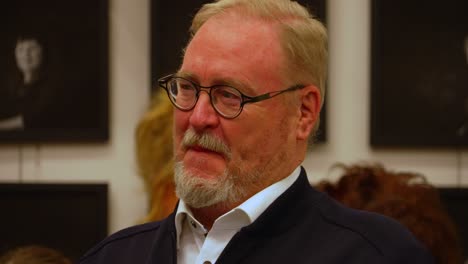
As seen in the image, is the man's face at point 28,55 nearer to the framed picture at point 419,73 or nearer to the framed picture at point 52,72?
the framed picture at point 52,72

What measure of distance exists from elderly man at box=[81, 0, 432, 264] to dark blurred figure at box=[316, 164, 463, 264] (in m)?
0.65

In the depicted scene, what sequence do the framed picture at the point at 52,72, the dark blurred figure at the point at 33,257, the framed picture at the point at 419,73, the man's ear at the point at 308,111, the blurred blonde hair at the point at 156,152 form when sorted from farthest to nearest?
the framed picture at the point at 52,72 → the framed picture at the point at 419,73 → the blurred blonde hair at the point at 156,152 → the dark blurred figure at the point at 33,257 → the man's ear at the point at 308,111

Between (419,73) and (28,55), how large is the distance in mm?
1397

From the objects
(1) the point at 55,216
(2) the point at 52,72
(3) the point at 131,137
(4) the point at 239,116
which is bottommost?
(1) the point at 55,216

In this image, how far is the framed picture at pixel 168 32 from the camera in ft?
9.09

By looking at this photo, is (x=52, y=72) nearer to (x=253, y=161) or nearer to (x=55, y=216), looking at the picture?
(x=55, y=216)

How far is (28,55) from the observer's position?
112 inches

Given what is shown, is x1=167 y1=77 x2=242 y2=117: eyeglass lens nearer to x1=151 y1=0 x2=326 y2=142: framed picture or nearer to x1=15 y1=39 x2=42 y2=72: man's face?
x1=151 y1=0 x2=326 y2=142: framed picture

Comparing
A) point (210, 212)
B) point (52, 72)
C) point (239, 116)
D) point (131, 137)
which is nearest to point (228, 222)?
point (210, 212)

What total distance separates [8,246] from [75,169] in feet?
1.31

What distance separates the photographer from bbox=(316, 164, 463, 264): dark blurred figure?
2.00 meters

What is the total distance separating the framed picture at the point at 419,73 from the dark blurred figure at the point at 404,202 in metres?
0.33

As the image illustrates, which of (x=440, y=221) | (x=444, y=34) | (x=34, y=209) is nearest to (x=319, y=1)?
(x=444, y=34)

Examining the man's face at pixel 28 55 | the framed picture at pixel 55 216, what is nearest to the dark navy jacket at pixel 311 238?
the framed picture at pixel 55 216
